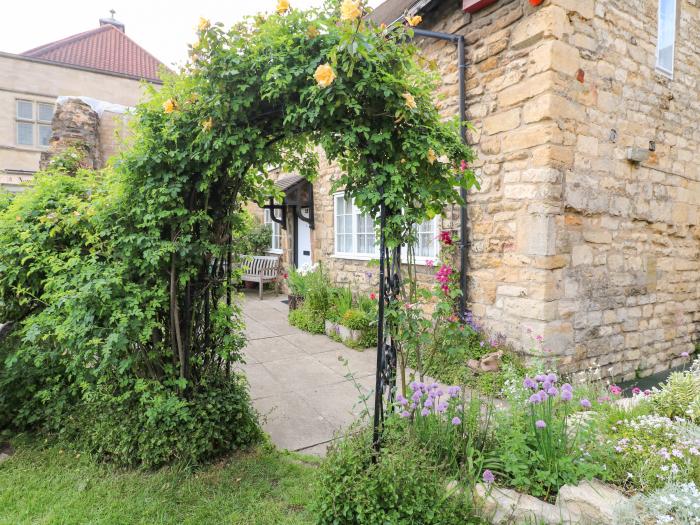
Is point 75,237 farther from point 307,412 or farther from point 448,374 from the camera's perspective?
point 448,374

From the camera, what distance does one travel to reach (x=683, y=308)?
18.7 feet

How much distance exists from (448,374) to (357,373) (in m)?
1.03

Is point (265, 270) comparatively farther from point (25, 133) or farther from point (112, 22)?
point (112, 22)

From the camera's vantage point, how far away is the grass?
235 cm

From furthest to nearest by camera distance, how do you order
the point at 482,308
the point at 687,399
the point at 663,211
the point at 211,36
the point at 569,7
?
the point at 663,211 < the point at 482,308 < the point at 569,7 < the point at 687,399 < the point at 211,36

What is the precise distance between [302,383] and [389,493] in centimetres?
251

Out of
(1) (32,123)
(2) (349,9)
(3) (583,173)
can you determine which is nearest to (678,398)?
(3) (583,173)

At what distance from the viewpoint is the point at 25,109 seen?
1533cm

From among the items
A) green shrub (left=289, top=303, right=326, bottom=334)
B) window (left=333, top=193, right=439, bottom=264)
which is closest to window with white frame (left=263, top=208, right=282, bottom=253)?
window (left=333, top=193, right=439, bottom=264)

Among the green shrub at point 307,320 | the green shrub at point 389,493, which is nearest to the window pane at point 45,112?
the green shrub at point 307,320

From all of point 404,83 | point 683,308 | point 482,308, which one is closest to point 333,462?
point 404,83

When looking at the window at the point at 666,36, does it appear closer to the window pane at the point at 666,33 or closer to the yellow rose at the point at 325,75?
the window pane at the point at 666,33

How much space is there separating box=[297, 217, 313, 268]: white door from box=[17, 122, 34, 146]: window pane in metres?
12.4

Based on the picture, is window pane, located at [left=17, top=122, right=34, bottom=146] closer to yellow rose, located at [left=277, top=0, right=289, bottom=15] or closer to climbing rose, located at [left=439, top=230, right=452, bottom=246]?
climbing rose, located at [left=439, top=230, right=452, bottom=246]
